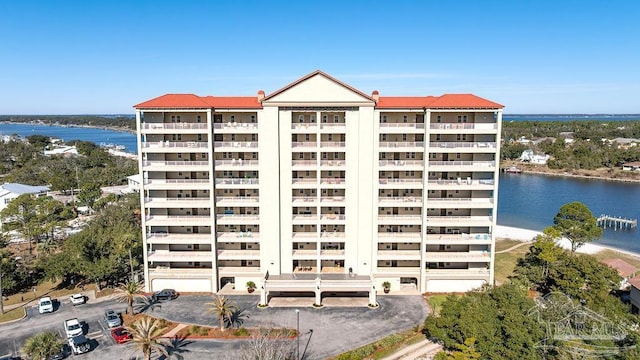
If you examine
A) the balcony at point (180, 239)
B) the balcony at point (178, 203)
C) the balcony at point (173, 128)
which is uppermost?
the balcony at point (173, 128)

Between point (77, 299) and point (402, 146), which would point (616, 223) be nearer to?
point (402, 146)

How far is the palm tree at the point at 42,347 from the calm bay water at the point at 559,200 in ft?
248

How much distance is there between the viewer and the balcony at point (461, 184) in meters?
44.4

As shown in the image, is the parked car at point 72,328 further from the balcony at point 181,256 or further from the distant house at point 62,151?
the distant house at point 62,151

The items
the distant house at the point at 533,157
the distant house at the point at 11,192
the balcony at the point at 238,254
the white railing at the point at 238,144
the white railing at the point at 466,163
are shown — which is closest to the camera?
the white railing at the point at 466,163

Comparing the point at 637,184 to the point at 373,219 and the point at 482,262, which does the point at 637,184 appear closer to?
the point at 482,262

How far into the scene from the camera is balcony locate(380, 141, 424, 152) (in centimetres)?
4453

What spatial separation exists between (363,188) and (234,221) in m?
13.9

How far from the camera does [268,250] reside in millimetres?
45406

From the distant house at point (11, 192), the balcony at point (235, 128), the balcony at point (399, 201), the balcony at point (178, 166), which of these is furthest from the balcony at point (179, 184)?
the distant house at point (11, 192)

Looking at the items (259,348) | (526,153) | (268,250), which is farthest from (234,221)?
(526,153)

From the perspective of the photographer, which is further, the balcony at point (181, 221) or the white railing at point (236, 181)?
the white railing at point (236, 181)

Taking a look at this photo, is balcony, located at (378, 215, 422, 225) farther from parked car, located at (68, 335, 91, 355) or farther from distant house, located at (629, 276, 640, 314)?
parked car, located at (68, 335, 91, 355)

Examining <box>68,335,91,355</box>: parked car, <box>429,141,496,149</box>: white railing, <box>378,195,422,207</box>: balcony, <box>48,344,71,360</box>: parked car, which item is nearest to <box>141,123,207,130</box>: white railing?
<box>378,195,422,207</box>: balcony
